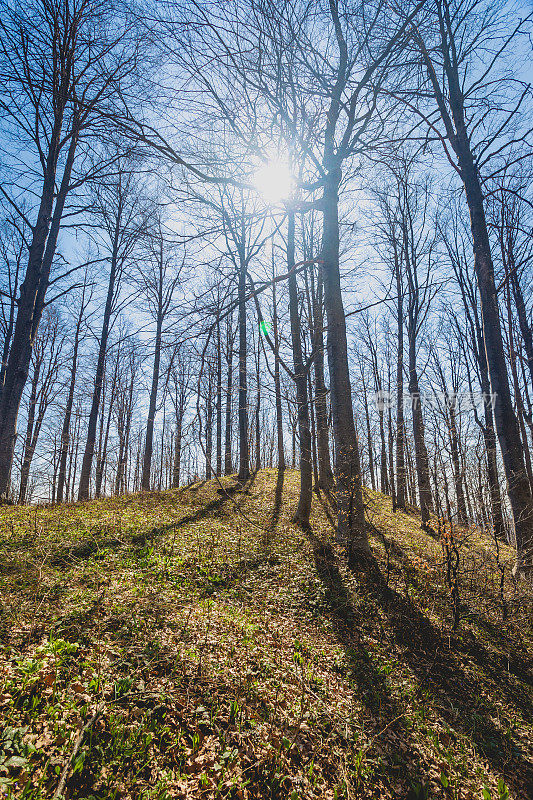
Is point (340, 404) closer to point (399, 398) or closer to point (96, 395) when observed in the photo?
point (399, 398)

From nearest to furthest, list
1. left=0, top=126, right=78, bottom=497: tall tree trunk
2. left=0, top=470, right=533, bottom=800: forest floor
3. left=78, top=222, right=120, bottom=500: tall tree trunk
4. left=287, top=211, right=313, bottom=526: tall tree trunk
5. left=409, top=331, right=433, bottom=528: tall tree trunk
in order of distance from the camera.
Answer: left=0, top=470, right=533, bottom=800: forest floor, left=0, top=126, right=78, bottom=497: tall tree trunk, left=287, top=211, right=313, bottom=526: tall tree trunk, left=409, top=331, right=433, bottom=528: tall tree trunk, left=78, top=222, right=120, bottom=500: tall tree trunk

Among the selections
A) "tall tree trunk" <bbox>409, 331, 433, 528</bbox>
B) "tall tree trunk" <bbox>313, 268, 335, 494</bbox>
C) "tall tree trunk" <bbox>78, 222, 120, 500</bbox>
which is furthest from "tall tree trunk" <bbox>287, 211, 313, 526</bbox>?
"tall tree trunk" <bbox>78, 222, 120, 500</bbox>

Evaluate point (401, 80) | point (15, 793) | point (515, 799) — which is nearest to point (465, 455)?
point (515, 799)

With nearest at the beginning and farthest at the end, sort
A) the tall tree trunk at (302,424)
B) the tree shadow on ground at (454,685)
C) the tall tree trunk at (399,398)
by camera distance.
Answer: the tree shadow on ground at (454,685)
the tall tree trunk at (302,424)
the tall tree trunk at (399,398)

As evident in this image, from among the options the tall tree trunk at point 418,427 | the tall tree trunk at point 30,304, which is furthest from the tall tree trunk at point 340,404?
the tall tree trunk at point 30,304

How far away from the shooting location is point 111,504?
9.12 m

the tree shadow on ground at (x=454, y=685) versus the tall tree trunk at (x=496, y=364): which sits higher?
the tall tree trunk at (x=496, y=364)

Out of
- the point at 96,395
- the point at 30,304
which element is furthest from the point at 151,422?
the point at 30,304

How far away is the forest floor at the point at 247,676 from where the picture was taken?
2486 millimetres

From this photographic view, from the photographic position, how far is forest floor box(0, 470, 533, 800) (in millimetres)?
2486

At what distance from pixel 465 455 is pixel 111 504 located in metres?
8.76

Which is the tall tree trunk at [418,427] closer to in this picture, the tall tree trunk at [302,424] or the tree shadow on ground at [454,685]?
the tall tree trunk at [302,424]

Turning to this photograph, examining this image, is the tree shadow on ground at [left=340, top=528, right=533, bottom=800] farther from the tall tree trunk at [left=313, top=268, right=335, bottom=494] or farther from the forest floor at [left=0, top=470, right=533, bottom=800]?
the tall tree trunk at [left=313, top=268, right=335, bottom=494]

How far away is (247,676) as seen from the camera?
3439mm
